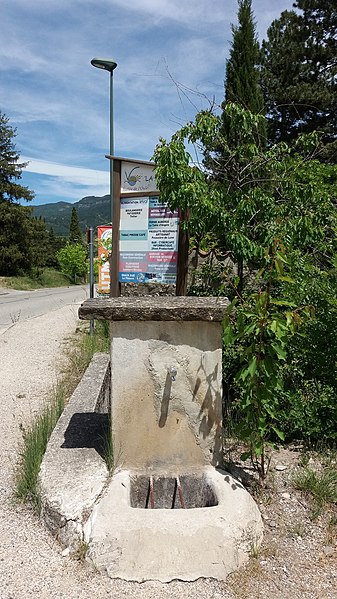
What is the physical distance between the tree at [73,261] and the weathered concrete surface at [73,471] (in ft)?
121

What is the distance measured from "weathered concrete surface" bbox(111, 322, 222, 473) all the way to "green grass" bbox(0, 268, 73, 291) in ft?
87.5

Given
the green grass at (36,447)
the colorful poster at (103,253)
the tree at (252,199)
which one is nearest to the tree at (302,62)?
the colorful poster at (103,253)

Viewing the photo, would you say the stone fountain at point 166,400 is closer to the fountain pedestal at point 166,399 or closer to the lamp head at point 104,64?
the fountain pedestal at point 166,399

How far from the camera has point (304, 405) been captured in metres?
3.74

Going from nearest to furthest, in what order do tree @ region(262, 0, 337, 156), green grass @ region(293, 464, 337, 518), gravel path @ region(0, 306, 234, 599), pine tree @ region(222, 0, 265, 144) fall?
gravel path @ region(0, 306, 234, 599) → green grass @ region(293, 464, 337, 518) → pine tree @ region(222, 0, 265, 144) → tree @ region(262, 0, 337, 156)

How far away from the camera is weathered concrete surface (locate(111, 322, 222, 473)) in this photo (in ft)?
9.95

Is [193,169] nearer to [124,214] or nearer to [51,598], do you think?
[124,214]

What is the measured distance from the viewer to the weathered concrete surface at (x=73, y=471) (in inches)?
103

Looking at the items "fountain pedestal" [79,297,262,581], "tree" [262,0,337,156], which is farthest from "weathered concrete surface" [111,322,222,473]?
"tree" [262,0,337,156]

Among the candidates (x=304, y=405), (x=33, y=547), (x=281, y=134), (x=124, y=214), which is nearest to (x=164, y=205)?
(x=124, y=214)

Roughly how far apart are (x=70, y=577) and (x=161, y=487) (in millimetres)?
825

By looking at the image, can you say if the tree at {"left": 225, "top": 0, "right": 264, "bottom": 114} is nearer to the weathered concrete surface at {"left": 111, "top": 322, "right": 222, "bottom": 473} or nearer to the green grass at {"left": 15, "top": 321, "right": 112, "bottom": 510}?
the green grass at {"left": 15, "top": 321, "right": 112, "bottom": 510}

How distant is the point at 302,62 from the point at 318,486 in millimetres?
19389

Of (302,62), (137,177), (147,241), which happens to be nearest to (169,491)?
(147,241)
